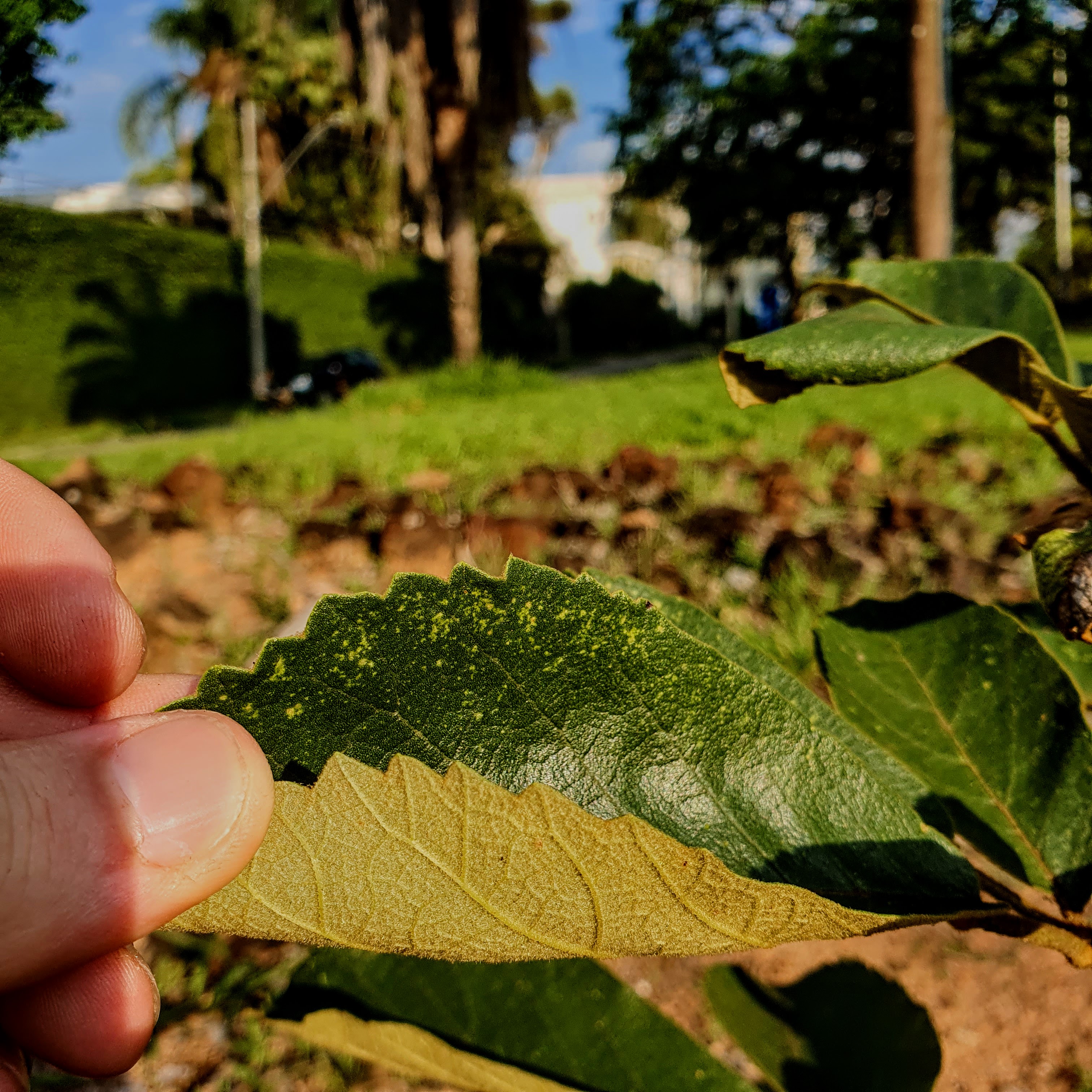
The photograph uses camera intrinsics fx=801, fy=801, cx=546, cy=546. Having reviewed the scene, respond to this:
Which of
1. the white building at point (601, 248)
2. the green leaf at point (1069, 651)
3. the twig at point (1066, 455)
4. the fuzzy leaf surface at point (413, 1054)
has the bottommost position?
the fuzzy leaf surface at point (413, 1054)

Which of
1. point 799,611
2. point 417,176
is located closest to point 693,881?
point 799,611

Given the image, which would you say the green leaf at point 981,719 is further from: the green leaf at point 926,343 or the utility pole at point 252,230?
the utility pole at point 252,230

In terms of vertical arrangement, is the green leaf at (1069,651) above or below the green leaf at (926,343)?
below

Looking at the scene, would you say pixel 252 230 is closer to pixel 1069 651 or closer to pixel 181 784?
pixel 181 784

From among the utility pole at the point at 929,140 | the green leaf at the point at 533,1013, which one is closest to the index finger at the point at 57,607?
the green leaf at the point at 533,1013

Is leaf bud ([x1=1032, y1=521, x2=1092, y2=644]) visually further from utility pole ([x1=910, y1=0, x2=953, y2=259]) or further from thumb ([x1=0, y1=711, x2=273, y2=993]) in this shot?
utility pole ([x1=910, y1=0, x2=953, y2=259])

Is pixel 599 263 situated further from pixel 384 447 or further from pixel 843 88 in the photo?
pixel 384 447

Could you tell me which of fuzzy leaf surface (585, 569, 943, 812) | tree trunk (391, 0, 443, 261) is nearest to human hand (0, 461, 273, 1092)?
fuzzy leaf surface (585, 569, 943, 812)
